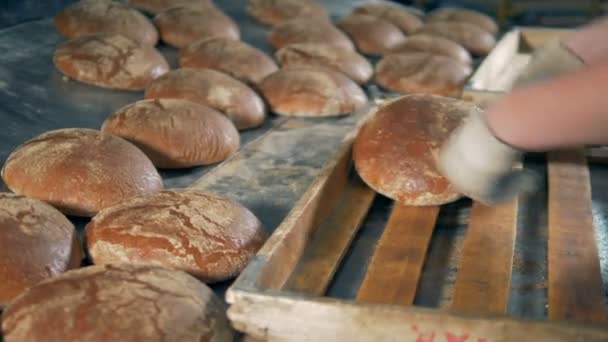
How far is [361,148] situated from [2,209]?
107 cm

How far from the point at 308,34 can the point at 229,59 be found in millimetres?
780

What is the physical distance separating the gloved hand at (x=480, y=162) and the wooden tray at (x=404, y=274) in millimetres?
247

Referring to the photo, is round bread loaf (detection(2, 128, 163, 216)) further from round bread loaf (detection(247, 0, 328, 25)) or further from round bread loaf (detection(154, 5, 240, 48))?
round bread loaf (detection(247, 0, 328, 25))

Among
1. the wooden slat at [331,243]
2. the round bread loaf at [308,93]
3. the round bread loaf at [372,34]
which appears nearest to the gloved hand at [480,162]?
the wooden slat at [331,243]

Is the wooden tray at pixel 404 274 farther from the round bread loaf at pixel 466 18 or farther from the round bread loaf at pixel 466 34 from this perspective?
the round bread loaf at pixel 466 18

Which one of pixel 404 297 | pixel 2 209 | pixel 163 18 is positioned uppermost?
pixel 2 209

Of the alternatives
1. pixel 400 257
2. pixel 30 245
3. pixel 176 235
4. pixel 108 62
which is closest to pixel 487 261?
pixel 400 257

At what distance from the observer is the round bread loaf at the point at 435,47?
13.3 feet

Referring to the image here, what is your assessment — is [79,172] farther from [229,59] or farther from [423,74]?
[423,74]

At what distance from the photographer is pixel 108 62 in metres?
3.21

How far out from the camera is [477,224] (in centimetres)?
215

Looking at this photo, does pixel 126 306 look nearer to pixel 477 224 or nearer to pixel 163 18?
pixel 477 224

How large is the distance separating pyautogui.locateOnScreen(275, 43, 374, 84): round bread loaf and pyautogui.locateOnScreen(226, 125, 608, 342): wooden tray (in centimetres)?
128

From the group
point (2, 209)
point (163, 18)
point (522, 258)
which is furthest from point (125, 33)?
point (522, 258)
